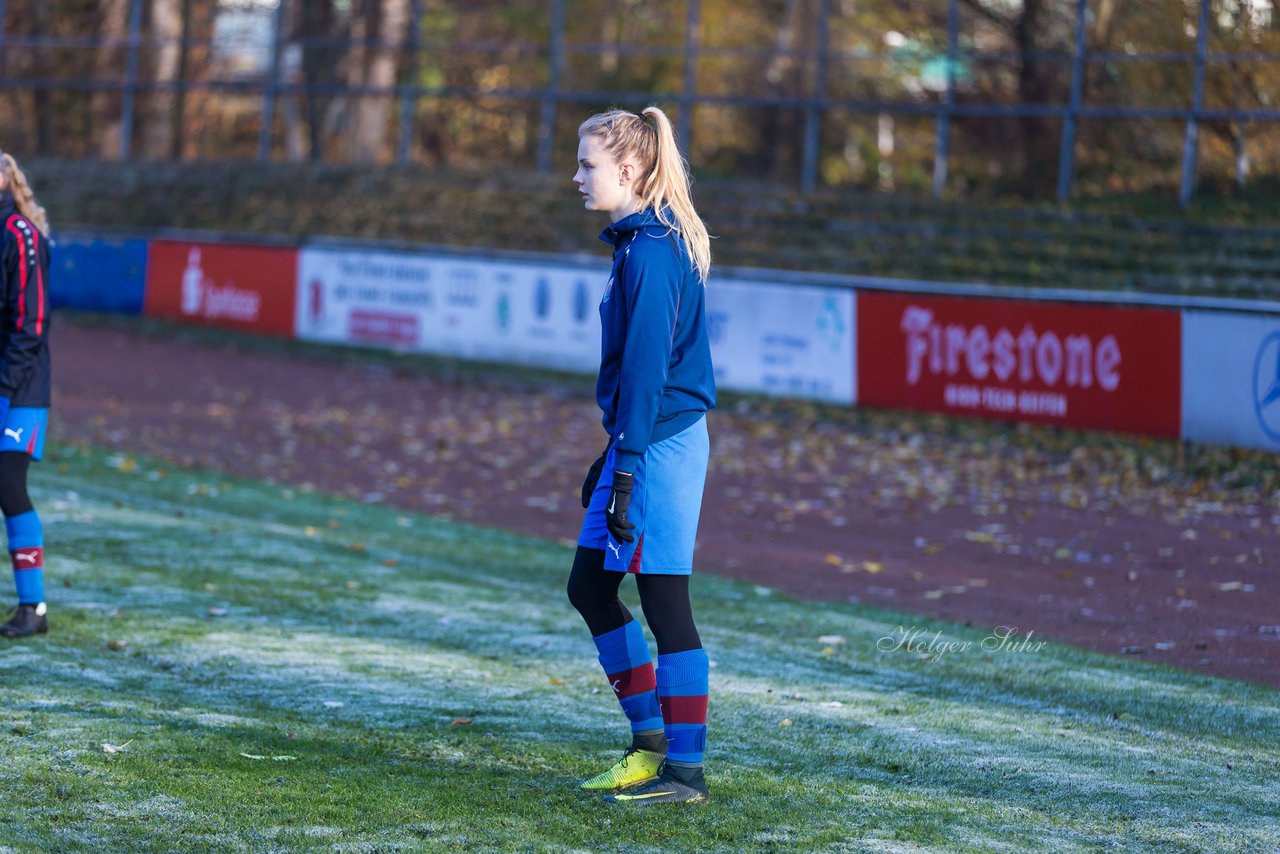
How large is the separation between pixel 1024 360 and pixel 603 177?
12.5m

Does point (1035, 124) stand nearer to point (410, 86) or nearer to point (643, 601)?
point (410, 86)

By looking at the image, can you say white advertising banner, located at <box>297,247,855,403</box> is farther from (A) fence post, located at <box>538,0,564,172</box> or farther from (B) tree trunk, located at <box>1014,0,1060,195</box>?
(B) tree trunk, located at <box>1014,0,1060,195</box>

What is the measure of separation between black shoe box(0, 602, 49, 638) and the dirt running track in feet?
14.6

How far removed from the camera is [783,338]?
18.7 m

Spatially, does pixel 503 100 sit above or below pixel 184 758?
above

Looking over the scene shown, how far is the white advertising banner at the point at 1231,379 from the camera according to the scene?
45.9 ft

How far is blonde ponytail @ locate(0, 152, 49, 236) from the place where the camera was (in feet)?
22.1

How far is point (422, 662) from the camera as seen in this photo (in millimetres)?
7098

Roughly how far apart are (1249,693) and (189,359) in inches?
729

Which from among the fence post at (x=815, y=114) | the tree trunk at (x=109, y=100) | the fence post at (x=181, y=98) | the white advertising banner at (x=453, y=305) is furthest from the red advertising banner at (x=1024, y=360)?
the tree trunk at (x=109, y=100)

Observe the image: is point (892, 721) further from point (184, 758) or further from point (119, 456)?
point (119, 456)

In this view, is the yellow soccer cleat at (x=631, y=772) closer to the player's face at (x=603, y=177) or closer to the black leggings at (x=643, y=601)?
the black leggings at (x=643, y=601)

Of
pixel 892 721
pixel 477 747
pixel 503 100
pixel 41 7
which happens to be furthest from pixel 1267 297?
pixel 41 7

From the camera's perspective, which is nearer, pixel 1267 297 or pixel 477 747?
pixel 477 747
